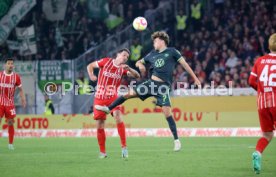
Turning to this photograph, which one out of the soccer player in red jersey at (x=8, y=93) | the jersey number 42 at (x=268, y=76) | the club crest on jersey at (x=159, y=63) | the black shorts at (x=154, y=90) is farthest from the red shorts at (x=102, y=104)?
the soccer player in red jersey at (x=8, y=93)

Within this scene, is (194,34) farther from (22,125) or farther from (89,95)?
(22,125)

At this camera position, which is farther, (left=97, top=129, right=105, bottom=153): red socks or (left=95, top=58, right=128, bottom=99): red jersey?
(left=95, top=58, right=128, bottom=99): red jersey

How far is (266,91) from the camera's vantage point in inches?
410

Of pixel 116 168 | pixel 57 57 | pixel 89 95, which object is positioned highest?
pixel 57 57

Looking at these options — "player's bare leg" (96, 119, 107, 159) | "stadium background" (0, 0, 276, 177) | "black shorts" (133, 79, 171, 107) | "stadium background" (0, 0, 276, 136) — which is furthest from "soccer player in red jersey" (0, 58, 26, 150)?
"stadium background" (0, 0, 276, 136)

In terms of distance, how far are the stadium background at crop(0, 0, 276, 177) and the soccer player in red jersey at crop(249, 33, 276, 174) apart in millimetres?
4731

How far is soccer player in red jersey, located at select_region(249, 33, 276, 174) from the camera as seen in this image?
10.3 metres

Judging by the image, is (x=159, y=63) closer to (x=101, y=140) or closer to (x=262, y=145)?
(x=101, y=140)

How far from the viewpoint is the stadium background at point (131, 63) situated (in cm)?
2381

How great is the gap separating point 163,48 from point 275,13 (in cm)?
1558

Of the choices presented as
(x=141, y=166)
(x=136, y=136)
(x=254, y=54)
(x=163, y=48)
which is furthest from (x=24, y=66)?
(x=141, y=166)

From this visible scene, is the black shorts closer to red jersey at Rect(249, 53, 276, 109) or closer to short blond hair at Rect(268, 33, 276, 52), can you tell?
red jersey at Rect(249, 53, 276, 109)

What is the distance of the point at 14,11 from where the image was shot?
31656 millimetres

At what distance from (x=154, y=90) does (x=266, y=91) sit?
4.51 metres
